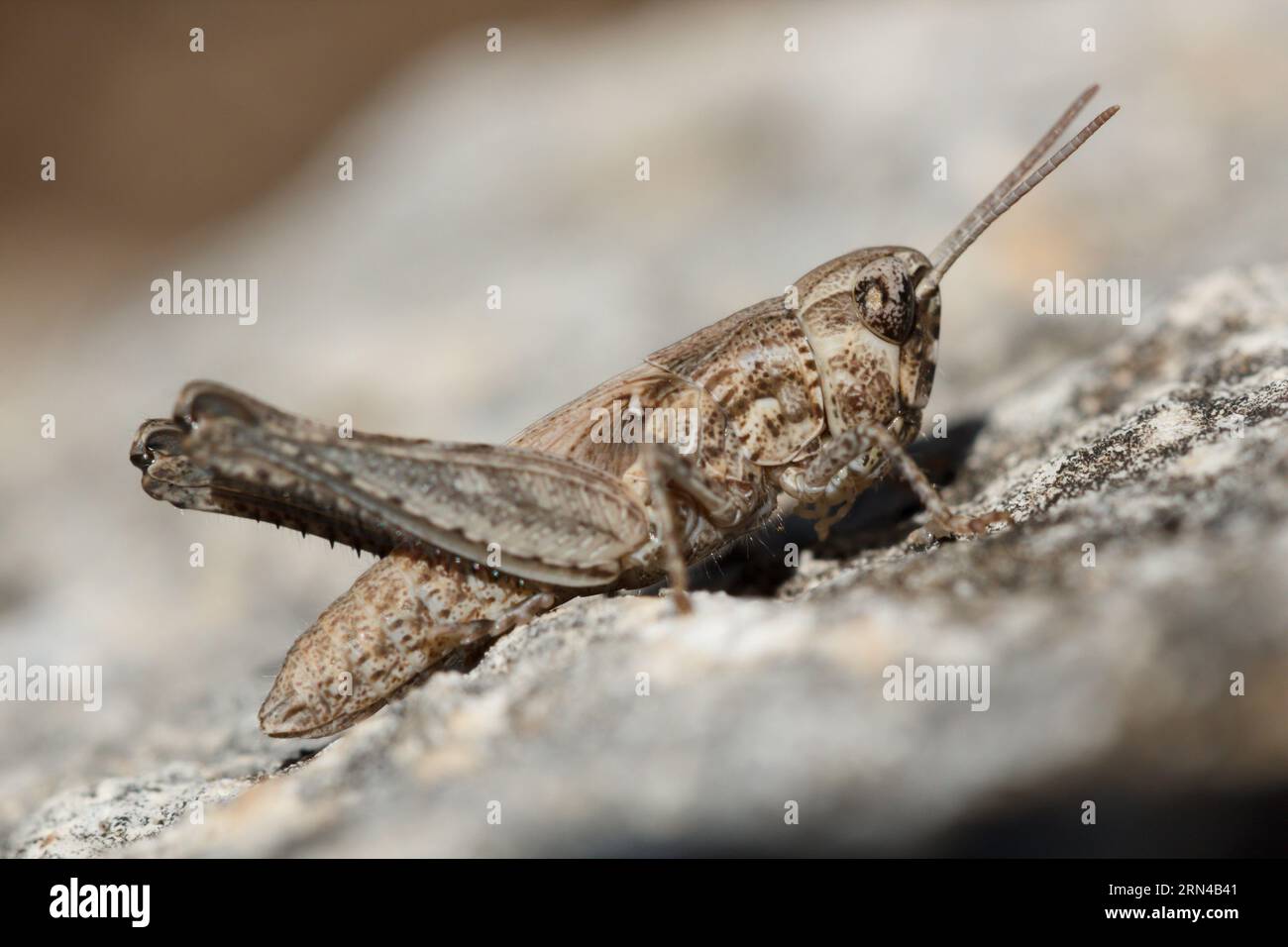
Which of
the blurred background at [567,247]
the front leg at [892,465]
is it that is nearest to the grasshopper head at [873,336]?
the front leg at [892,465]

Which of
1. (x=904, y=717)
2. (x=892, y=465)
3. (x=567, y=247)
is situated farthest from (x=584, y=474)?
(x=567, y=247)

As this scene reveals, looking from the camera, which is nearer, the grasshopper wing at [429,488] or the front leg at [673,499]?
the front leg at [673,499]

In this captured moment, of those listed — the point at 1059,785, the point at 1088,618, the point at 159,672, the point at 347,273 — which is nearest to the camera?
the point at 1059,785

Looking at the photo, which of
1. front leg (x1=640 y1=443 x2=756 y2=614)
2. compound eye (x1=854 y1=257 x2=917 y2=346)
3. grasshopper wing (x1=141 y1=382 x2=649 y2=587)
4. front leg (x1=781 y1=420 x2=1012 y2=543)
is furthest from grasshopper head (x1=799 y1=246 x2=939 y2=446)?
grasshopper wing (x1=141 y1=382 x2=649 y2=587)

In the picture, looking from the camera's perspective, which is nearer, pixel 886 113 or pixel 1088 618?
pixel 1088 618

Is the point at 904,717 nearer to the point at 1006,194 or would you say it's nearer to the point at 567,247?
the point at 1006,194

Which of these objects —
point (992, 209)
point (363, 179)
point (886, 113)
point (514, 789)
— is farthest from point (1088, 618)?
point (363, 179)

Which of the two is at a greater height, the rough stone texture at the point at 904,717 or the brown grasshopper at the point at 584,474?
the brown grasshopper at the point at 584,474

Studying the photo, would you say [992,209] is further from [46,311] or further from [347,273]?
[46,311]

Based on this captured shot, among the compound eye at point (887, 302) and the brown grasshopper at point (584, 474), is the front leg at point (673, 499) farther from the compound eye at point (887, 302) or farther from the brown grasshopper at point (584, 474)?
the compound eye at point (887, 302)

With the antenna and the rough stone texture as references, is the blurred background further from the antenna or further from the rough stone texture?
the rough stone texture
